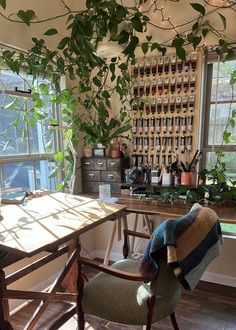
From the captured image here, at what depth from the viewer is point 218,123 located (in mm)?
2426

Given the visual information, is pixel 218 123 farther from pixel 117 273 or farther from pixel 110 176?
pixel 117 273

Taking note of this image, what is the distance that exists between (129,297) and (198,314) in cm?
100

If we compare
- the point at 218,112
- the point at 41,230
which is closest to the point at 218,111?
the point at 218,112

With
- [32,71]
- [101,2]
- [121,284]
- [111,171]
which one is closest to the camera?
[121,284]

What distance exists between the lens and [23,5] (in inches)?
80.4

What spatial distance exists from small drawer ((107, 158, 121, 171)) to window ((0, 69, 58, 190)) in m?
0.59

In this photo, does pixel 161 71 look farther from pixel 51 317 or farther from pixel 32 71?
pixel 51 317

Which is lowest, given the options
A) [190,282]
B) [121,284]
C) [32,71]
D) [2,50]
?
[121,284]

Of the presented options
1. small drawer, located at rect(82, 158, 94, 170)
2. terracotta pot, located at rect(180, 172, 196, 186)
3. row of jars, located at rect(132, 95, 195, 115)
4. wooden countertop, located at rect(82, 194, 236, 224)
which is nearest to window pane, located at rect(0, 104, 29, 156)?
small drawer, located at rect(82, 158, 94, 170)

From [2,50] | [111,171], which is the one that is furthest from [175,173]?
[2,50]

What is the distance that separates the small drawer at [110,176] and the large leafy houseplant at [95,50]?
1.22 ft

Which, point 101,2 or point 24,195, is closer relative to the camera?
point 101,2

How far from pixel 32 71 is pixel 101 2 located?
2.52ft

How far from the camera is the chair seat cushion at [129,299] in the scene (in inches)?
45.7
